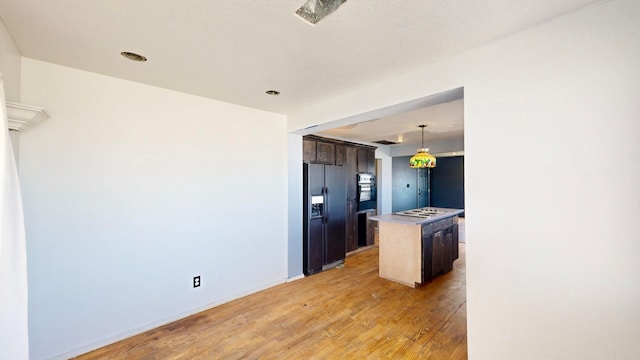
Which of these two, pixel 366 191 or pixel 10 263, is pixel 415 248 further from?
pixel 10 263

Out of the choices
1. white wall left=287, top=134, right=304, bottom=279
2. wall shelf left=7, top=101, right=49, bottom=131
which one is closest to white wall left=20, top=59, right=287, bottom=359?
wall shelf left=7, top=101, right=49, bottom=131

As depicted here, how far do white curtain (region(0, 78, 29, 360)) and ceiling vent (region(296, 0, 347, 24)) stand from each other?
5.07 ft

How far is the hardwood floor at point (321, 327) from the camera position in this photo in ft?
7.00

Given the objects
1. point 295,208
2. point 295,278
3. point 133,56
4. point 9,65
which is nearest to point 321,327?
point 295,278

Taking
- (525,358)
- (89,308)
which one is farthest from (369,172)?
(89,308)

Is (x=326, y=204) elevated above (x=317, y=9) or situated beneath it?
situated beneath

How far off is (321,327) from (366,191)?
11.2ft

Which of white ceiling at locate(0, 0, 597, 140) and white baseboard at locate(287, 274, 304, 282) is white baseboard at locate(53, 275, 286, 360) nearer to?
white baseboard at locate(287, 274, 304, 282)

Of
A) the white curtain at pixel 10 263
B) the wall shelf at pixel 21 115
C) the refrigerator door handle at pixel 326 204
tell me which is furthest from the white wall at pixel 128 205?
the refrigerator door handle at pixel 326 204

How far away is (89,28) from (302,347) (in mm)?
2826

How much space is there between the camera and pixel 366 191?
5527 mm

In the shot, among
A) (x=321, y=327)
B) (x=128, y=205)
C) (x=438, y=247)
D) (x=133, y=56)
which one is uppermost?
(x=133, y=56)

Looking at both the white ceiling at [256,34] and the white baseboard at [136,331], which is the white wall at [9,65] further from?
the white baseboard at [136,331]

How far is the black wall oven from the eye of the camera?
17.5 feet
